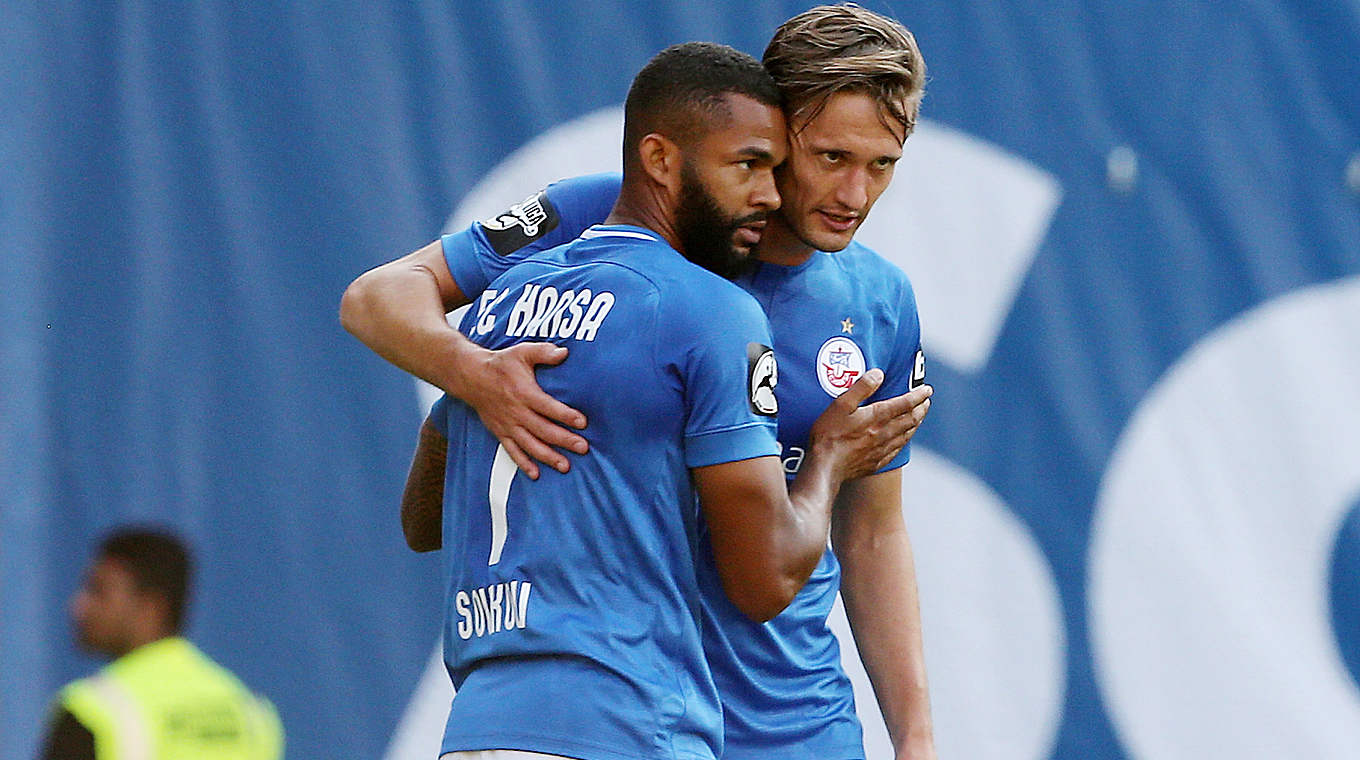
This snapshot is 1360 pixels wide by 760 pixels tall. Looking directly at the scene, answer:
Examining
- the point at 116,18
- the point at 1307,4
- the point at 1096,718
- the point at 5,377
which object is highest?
the point at 116,18

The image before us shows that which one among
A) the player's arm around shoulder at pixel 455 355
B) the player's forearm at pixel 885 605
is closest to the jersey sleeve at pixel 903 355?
the player's forearm at pixel 885 605

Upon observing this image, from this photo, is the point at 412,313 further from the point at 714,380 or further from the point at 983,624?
the point at 983,624

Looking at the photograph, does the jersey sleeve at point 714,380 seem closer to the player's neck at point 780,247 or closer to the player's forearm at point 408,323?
the player's forearm at point 408,323

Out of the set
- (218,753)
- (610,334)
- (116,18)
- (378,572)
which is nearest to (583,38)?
(116,18)

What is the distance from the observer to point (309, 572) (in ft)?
11.1

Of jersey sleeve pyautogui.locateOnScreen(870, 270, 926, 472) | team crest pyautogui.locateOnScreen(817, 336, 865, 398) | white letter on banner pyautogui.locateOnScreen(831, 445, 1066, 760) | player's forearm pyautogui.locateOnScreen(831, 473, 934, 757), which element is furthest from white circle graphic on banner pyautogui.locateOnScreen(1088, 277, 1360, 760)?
team crest pyautogui.locateOnScreen(817, 336, 865, 398)

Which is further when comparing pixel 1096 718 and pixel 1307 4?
pixel 1307 4

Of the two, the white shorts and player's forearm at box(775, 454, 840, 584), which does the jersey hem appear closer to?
the white shorts

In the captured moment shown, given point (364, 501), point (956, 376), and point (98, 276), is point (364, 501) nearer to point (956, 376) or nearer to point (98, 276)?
point (98, 276)

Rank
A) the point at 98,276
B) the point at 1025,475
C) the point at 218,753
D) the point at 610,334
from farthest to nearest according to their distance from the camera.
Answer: the point at 1025,475, the point at 98,276, the point at 218,753, the point at 610,334

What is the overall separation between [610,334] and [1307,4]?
2.81 metres

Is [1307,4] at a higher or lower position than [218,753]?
higher

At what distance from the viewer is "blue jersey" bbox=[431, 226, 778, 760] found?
1.69 m

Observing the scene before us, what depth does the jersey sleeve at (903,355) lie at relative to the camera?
7.48 feet
